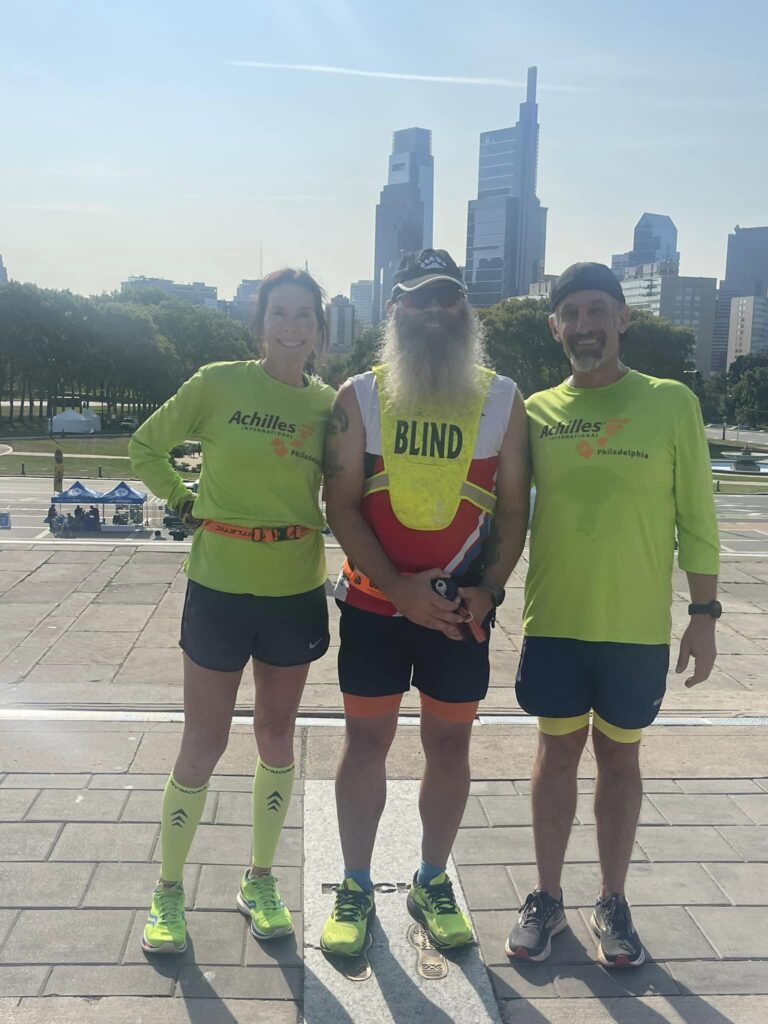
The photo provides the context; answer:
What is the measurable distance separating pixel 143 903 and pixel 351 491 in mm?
1432

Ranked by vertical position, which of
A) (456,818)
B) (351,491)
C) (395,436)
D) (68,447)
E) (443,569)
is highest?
(395,436)

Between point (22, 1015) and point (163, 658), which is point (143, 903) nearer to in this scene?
point (22, 1015)

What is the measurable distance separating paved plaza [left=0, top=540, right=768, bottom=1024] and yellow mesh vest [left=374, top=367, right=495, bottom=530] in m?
1.27

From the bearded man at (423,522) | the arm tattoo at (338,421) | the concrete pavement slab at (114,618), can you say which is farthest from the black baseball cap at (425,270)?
the concrete pavement slab at (114,618)

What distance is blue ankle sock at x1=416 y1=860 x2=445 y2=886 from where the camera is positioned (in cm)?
277

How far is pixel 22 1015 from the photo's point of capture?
7.50ft

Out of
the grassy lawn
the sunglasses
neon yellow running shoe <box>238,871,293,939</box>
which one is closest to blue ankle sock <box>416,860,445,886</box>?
neon yellow running shoe <box>238,871,293,939</box>

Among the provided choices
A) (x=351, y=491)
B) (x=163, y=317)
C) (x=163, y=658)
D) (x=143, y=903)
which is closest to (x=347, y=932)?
(x=143, y=903)

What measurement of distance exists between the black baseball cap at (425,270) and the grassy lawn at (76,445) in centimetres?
4559

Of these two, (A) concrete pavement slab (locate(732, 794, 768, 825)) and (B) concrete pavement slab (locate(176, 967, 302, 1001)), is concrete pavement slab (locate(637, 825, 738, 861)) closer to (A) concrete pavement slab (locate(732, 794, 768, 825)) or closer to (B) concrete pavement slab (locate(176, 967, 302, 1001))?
(A) concrete pavement slab (locate(732, 794, 768, 825))

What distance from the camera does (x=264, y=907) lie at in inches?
107

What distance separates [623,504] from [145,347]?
6661 cm

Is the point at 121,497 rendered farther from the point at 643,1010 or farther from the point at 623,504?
the point at 643,1010

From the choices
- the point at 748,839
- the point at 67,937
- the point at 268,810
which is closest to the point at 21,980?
the point at 67,937
